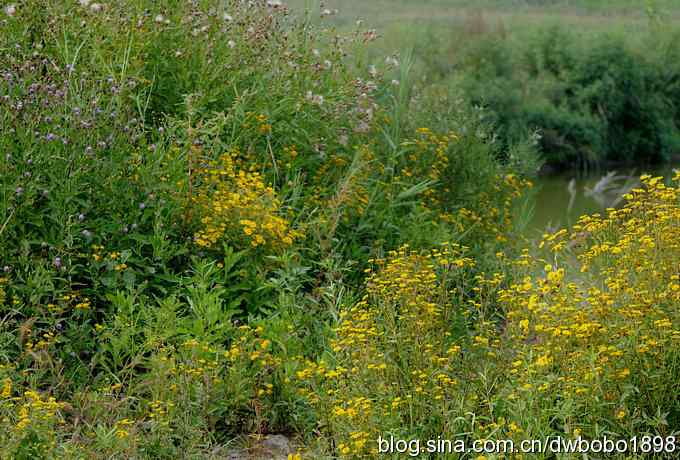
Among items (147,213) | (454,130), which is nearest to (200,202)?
(147,213)

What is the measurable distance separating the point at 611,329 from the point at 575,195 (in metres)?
13.1

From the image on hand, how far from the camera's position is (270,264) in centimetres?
537

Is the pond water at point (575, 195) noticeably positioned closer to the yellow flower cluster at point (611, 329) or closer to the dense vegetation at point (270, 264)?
the dense vegetation at point (270, 264)

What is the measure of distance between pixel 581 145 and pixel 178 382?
727 inches

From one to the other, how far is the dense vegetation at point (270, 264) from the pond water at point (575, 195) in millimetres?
6675

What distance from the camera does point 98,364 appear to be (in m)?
4.83

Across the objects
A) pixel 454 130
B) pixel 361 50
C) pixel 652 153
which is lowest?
pixel 652 153

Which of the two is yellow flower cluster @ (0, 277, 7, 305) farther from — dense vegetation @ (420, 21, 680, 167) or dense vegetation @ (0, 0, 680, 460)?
dense vegetation @ (420, 21, 680, 167)

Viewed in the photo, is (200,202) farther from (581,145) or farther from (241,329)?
(581,145)

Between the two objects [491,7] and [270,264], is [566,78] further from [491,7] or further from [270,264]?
[270,264]

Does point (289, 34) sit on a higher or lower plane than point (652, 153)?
higher

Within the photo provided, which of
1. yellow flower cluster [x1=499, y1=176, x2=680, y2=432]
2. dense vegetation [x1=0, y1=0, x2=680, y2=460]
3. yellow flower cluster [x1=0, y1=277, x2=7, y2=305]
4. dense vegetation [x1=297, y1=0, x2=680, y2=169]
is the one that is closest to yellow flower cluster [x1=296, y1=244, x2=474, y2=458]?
dense vegetation [x1=0, y1=0, x2=680, y2=460]

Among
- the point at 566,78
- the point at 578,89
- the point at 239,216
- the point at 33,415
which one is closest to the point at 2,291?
the point at 33,415

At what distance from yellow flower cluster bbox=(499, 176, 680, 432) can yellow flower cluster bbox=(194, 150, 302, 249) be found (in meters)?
1.50
